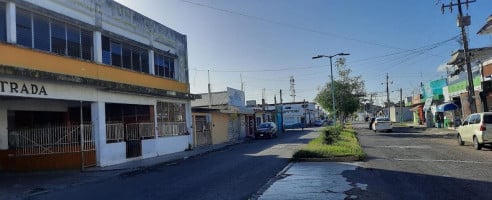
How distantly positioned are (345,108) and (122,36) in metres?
40.7

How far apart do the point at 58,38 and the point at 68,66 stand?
1243 millimetres

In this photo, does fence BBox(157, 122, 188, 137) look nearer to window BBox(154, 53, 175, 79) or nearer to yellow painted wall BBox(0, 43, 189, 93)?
yellow painted wall BBox(0, 43, 189, 93)

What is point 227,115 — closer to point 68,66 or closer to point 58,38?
point 68,66

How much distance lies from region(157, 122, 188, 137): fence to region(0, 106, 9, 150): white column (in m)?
9.27

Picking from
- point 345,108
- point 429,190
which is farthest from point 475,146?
point 345,108

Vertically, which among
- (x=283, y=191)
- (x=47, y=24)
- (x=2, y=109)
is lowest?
(x=283, y=191)

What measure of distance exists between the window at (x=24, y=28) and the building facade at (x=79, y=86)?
39 mm

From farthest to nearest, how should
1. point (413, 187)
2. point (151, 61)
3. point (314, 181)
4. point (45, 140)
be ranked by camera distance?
1. point (151, 61)
2. point (45, 140)
3. point (314, 181)
4. point (413, 187)

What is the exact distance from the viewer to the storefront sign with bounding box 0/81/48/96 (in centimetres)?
1708

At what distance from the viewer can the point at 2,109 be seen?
21453mm

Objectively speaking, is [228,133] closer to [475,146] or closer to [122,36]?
[122,36]

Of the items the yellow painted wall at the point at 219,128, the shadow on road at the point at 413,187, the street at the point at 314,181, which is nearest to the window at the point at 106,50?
the street at the point at 314,181

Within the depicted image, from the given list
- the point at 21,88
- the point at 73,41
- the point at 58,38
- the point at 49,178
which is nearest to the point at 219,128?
the point at 73,41

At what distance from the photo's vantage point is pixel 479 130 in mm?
22562
